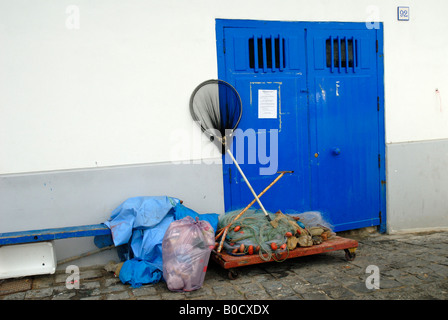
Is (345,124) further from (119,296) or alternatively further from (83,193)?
(119,296)

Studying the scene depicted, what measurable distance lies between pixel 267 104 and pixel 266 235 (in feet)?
5.73

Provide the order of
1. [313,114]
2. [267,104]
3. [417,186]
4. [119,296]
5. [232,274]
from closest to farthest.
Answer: [119,296]
[232,274]
[267,104]
[313,114]
[417,186]

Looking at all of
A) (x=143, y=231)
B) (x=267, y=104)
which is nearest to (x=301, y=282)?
(x=143, y=231)

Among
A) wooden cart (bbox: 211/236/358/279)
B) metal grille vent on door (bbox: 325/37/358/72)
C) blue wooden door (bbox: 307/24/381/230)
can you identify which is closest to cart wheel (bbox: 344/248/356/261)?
wooden cart (bbox: 211/236/358/279)

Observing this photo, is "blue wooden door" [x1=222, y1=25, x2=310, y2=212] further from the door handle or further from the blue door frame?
the door handle

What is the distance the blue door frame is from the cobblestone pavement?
0.90 m

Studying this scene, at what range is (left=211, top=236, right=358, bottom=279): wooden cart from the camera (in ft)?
14.3

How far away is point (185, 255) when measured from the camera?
4066 mm

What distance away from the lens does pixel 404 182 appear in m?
6.13

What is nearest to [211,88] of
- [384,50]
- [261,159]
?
[261,159]

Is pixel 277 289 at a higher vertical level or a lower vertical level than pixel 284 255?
lower

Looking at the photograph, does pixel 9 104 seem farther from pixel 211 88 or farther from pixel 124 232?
pixel 211 88

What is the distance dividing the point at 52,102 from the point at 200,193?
200 cm

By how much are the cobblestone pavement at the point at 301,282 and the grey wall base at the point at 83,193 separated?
0.55 metres
